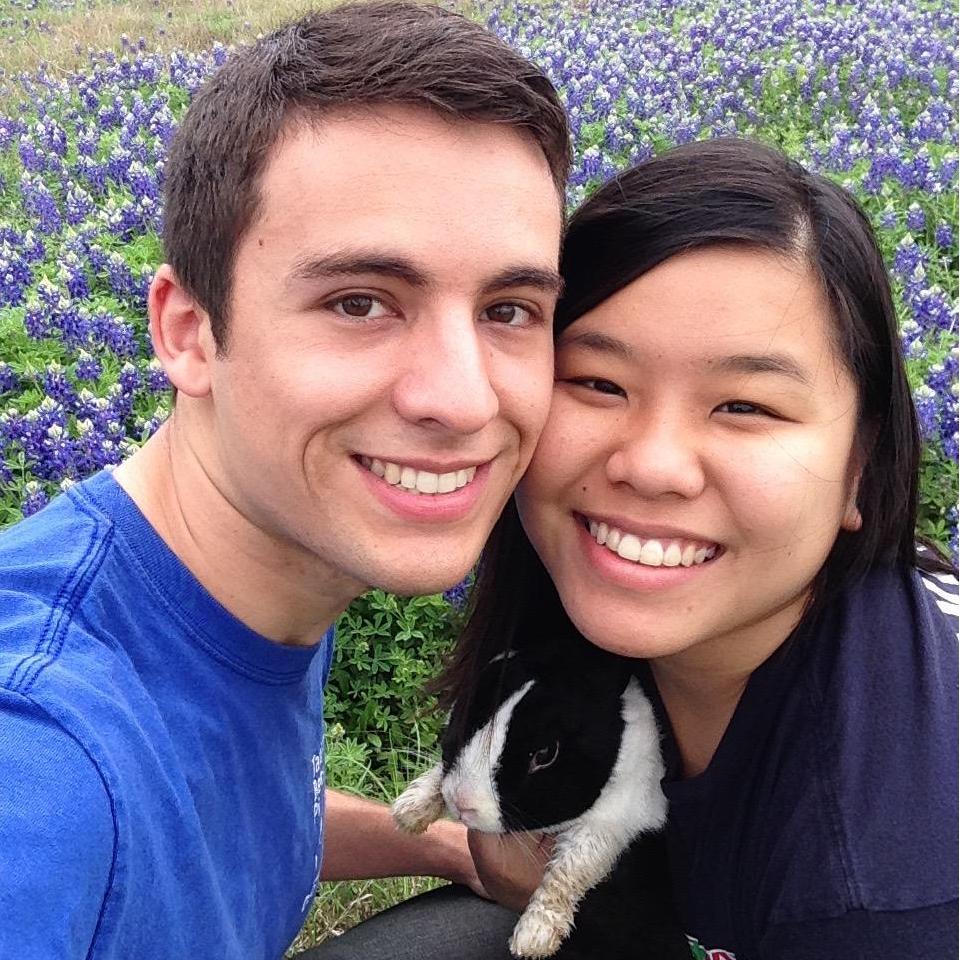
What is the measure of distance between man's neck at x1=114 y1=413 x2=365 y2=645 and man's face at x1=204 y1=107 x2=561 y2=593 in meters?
0.10

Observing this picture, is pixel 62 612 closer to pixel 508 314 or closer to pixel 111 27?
pixel 508 314

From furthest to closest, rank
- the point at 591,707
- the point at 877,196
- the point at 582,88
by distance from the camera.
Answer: the point at 582,88
the point at 877,196
the point at 591,707

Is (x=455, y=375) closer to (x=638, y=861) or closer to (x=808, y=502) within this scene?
(x=808, y=502)

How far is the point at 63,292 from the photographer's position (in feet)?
16.1

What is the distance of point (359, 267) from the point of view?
1564 mm

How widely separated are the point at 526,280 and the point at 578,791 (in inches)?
40.5

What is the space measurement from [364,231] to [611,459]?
1.76ft

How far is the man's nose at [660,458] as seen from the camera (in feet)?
5.58

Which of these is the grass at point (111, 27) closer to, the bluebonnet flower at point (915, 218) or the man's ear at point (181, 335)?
the bluebonnet flower at point (915, 218)

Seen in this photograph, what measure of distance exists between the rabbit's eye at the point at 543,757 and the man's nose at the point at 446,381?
0.80m

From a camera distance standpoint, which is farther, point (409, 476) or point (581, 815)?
point (581, 815)

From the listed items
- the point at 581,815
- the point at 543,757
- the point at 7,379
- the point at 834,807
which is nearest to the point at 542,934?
the point at 581,815

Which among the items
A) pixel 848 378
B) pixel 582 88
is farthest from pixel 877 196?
pixel 848 378


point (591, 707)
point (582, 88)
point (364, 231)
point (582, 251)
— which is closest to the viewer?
point (364, 231)
